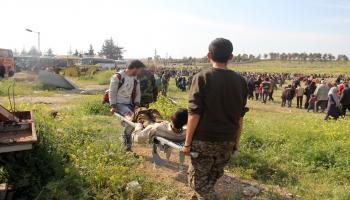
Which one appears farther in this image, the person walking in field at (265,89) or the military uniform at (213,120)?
the person walking in field at (265,89)

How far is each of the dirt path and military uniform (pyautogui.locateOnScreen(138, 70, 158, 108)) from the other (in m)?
3.15

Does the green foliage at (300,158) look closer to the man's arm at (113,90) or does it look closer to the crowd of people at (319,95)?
the man's arm at (113,90)

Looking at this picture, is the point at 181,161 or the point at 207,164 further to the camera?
the point at 181,161

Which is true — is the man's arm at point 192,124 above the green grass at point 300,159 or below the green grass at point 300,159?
above

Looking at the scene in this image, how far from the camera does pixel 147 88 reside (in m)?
9.82

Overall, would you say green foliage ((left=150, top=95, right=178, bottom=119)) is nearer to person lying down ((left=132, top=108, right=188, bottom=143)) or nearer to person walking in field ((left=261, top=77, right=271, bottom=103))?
person lying down ((left=132, top=108, right=188, bottom=143))

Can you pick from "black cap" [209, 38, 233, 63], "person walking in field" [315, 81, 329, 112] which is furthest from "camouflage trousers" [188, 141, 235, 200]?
"person walking in field" [315, 81, 329, 112]

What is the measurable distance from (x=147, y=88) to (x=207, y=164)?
5966mm

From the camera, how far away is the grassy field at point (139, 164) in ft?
16.4

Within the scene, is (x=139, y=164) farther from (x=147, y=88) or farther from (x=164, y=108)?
(x=164, y=108)

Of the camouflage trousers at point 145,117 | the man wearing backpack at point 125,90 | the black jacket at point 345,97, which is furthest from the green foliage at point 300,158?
the black jacket at point 345,97

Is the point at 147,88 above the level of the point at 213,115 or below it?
below

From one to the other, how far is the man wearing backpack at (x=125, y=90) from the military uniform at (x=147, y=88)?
214 centimetres

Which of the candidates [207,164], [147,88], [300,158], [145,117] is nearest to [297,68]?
[147,88]
